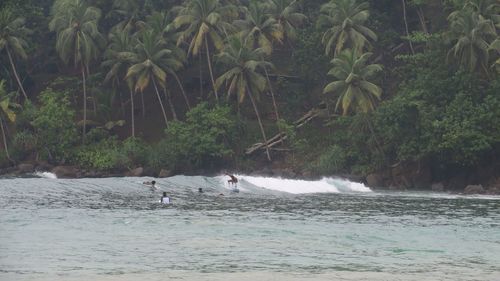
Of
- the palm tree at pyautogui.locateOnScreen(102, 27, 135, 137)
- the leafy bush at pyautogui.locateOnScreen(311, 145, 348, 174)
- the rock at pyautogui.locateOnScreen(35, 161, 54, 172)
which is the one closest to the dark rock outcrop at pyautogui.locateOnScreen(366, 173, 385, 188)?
the leafy bush at pyautogui.locateOnScreen(311, 145, 348, 174)

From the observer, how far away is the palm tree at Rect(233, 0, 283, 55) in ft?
254

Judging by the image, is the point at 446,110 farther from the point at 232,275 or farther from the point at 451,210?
the point at 232,275

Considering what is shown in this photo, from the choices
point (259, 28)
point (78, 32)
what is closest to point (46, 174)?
point (78, 32)

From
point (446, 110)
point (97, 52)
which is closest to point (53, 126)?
point (97, 52)

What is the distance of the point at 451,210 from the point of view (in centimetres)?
4881

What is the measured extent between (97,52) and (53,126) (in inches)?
311

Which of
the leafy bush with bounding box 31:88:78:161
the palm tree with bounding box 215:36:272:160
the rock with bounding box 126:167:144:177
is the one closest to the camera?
the rock with bounding box 126:167:144:177

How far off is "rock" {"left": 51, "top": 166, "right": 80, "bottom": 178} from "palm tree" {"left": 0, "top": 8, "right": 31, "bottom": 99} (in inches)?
368

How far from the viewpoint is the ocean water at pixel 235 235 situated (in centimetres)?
Answer: 2919

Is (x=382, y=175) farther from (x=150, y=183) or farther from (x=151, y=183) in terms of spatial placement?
(x=151, y=183)

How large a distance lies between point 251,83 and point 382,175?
13.8 meters

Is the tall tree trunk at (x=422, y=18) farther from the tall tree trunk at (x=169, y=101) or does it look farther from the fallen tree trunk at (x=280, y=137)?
the tall tree trunk at (x=169, y=101)

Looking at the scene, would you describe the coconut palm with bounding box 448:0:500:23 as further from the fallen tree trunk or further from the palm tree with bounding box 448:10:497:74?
the fallen tree trunk

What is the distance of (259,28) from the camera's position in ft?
255
